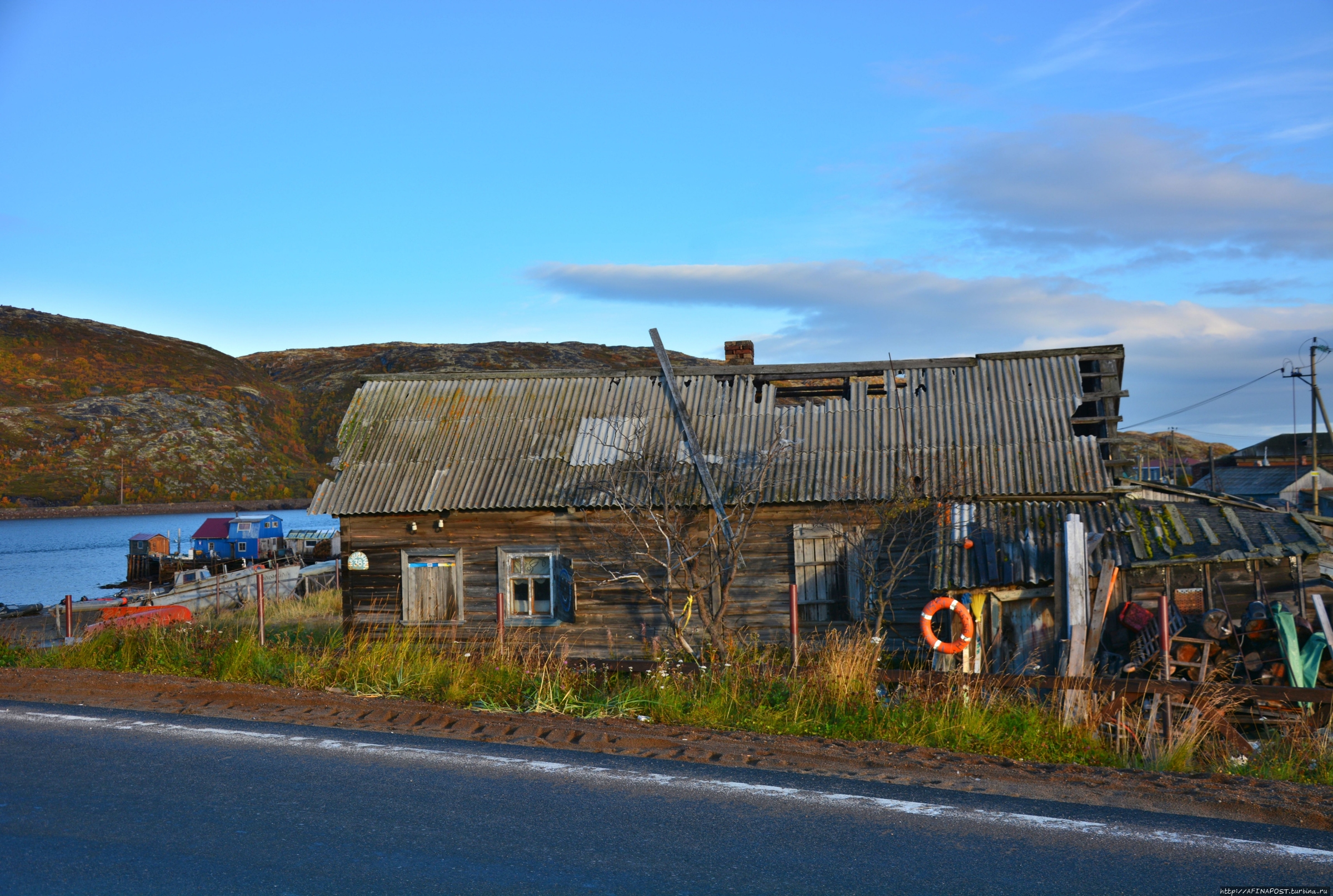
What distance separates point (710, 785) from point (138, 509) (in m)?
122

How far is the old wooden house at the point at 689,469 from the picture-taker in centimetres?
1448

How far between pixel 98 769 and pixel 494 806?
2.97 m

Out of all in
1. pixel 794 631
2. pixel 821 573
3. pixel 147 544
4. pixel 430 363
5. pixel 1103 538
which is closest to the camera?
pixel 794 631

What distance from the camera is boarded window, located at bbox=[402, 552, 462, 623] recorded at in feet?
51.2

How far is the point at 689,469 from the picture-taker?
1502cm

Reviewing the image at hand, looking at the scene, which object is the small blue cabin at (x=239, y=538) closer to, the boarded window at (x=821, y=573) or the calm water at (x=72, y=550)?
the calm water at (x=72, y=550)

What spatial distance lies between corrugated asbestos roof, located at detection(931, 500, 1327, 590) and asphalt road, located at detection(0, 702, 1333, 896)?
6.95 m

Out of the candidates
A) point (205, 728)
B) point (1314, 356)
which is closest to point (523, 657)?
point (205, 728)

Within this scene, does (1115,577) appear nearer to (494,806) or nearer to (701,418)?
(701,418)

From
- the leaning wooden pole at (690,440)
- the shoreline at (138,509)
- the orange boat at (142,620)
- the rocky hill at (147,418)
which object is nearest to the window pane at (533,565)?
the leaning wooden pole at (690,440)

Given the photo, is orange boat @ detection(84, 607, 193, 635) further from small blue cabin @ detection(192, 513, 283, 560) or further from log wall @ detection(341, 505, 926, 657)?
small blue cabin @ detection(192, 513, 283, 560)

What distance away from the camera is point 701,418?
52.9 feet

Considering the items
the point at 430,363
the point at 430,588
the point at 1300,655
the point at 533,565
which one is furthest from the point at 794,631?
the point at 430,363

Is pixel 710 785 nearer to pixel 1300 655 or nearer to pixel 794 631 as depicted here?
pixel 794 631
